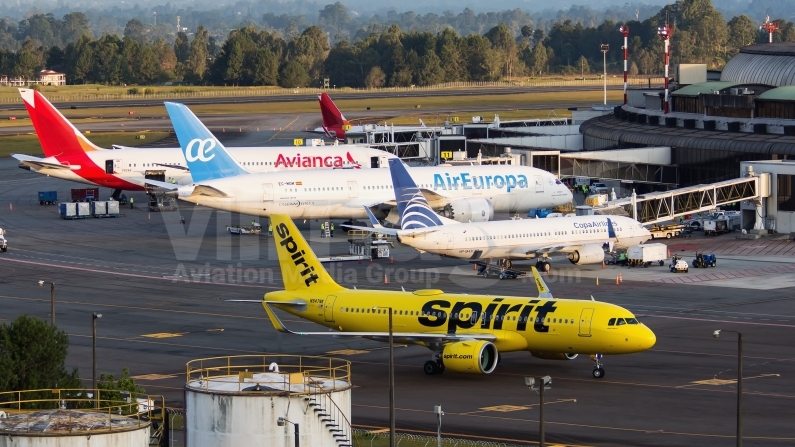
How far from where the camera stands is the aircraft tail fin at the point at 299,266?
6303 centimetres

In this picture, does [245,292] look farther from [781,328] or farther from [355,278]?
[781,328]

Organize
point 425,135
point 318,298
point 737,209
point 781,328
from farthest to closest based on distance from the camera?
point 425,135, point 737,209, point 781,328, point 318,298

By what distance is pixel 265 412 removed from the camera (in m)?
35.1

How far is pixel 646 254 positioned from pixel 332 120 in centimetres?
8609

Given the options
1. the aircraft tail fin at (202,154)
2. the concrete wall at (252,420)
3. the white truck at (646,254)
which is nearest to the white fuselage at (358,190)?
the aircraft tail fin at (202,154)

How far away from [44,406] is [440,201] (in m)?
63.8

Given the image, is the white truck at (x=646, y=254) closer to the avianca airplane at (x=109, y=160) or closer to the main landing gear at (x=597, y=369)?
the main landing gear at (x=597, y=369)

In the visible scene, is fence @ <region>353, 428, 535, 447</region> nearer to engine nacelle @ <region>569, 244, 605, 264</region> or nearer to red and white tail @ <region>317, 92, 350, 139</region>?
engine nacelle @ <region>569, 244, 605, 264</region>

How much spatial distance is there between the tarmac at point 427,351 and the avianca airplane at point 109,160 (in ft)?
13.6

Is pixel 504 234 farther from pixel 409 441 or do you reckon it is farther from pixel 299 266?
pixel 409 441

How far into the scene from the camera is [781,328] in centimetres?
7150

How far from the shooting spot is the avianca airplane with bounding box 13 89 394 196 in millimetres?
121812

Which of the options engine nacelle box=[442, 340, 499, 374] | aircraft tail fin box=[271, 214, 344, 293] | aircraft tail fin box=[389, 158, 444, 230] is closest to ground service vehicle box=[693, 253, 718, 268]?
aircraft tail fin box=[389, 158, 444, 230]

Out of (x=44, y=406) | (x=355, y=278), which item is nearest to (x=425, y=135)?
(x=355, y=278)
